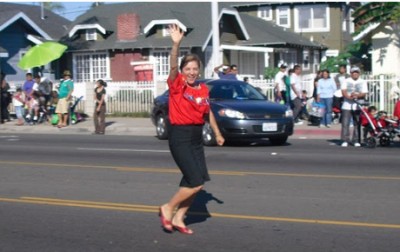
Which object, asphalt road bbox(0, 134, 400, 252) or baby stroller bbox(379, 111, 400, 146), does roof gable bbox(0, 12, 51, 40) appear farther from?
baby stroller bbox(379, 111, 400, 146)

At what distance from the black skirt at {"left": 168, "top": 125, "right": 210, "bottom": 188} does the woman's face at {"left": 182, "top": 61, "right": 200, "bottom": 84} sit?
0.48 meters

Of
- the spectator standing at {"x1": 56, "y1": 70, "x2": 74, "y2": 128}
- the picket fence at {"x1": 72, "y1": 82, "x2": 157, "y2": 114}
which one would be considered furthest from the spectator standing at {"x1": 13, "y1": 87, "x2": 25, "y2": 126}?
the picket fence at {"x1": 72, "y1": 82, "x2": 157, "y2": 114}

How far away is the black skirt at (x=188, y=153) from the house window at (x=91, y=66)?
31513mm

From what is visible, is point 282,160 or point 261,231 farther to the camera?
point 282,160

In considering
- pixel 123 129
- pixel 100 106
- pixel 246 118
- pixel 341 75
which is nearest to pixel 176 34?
pixel 246 118

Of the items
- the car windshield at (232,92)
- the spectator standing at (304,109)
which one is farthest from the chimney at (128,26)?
the car windshield at (232,92)

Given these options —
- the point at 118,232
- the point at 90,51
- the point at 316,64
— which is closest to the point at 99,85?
the point at 118,232

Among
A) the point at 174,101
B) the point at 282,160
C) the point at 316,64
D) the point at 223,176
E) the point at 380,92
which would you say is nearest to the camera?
the point at 174,101

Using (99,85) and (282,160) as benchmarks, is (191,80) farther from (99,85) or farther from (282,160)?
(99,85)

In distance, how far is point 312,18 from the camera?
48.4m

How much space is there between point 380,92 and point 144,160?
1197 cm

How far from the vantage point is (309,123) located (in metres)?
22.9

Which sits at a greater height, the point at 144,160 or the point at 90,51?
the point at 90,51

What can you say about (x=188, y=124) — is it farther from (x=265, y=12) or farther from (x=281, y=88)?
(x=265, y=12)
